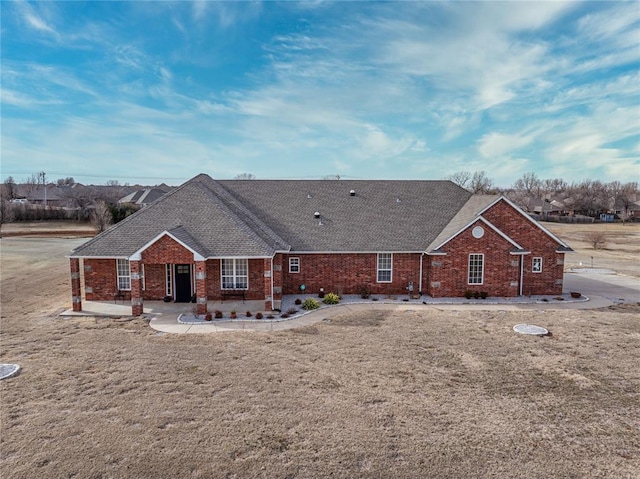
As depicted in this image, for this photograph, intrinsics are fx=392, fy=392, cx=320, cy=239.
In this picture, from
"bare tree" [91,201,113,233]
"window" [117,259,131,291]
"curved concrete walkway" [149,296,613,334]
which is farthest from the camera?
"bare tree" [91,201,113,233]

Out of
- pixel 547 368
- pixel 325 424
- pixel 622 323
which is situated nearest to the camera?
pixel 325 424

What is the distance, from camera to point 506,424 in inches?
356

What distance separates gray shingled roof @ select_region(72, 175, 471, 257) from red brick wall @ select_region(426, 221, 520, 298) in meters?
1.62

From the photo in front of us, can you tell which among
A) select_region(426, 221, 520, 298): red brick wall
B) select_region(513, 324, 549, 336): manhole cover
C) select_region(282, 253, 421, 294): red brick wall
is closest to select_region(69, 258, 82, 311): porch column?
select_region(282, 253, 421, 294): red brick wall

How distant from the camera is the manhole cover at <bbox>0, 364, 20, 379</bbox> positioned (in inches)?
444

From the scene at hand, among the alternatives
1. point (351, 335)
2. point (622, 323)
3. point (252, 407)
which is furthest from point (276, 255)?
point (622, 323)

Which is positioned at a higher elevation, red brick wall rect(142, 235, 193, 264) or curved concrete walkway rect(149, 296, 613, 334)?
red brick wall rect(142, 235, 193, 264)

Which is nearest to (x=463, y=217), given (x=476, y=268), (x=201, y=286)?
(x=476, y=268)

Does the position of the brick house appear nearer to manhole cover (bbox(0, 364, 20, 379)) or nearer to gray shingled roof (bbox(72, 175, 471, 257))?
gray shingled roof (bbox(72, 175, 471, 257))

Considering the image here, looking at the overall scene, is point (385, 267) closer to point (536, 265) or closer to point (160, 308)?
point (536, 265)

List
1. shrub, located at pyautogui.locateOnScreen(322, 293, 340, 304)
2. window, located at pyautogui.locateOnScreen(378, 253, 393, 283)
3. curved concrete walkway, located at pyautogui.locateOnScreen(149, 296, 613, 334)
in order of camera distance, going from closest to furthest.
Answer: curved concrete walkway, located at pyautogui.locateOnScreen(149, 296, 613, 334) → shrub, located at pyautogui.locateOnScreen(322, 293, 340, 304) → window, located at pyautogui.locateOnScreen(378, 253, 393, 283)

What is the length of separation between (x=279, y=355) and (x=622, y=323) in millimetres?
14756

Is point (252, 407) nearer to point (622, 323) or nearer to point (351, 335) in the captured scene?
point (351, 335)

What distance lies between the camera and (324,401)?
1004 cm
